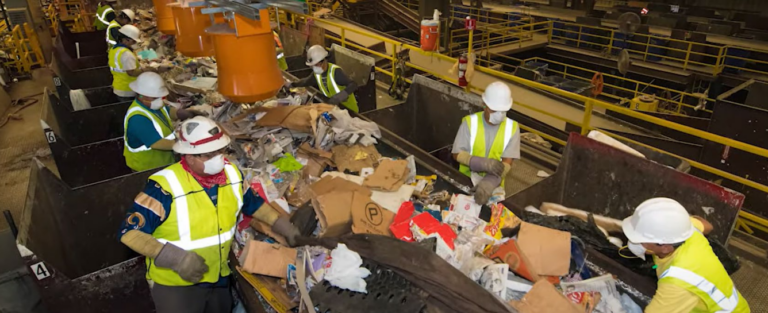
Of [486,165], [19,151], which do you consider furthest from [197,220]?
[19,151]

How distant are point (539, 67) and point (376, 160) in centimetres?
744

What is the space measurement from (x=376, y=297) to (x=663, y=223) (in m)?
1.44

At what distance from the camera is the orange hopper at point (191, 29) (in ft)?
10.7

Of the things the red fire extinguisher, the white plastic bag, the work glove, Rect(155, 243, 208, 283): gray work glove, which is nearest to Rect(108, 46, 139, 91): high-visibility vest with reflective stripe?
the work glove

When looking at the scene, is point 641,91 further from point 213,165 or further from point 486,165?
point 213,165

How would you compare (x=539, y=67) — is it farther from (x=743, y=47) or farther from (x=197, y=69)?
(x=197, y=69)

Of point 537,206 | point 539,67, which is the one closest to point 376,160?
point 537,206

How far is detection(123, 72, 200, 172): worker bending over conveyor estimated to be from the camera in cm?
396

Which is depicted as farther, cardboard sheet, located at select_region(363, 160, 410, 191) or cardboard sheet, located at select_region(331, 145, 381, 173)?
cardboard sheet, located at select_region(331, 145, 381, 173)

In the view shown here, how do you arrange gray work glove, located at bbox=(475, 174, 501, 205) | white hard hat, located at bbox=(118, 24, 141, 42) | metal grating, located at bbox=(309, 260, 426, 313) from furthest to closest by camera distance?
1. white hard hat, located at bbox=(118, 24, 141, 42)
2. gray work glove, located at bbox=(475, 174, 501, 205)
3. metal grating, located at bbox=(309, 260, 426, 313)

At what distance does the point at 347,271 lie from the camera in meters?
2.38

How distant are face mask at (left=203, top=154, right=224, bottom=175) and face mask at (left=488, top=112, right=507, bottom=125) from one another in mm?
2054

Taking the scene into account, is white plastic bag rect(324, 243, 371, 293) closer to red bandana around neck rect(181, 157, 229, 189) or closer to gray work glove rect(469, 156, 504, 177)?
red bandana around neck rect(181, 157, 229, 189)

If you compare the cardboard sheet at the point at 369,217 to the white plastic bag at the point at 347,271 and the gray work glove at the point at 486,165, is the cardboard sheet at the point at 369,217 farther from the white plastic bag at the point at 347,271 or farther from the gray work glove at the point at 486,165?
the gray work glove at the point at 486,165
